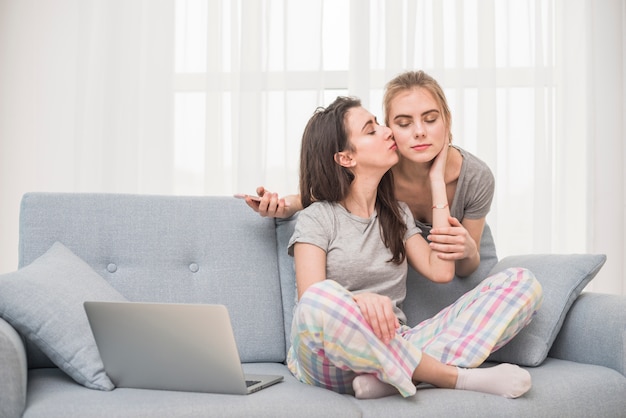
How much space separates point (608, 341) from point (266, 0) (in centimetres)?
247

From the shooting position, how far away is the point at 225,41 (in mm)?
3672

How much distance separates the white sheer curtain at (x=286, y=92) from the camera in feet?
11.8

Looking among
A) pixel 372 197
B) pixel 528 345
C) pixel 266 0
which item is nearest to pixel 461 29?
pixel 266 0

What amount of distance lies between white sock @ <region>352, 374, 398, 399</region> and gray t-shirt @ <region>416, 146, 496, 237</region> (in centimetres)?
73

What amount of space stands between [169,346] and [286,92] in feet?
7.44

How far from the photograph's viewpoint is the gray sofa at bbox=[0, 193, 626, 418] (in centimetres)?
147

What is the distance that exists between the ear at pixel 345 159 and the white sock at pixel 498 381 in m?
0.68

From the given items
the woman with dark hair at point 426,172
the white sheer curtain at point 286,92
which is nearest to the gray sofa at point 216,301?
the woman with dark hair at point 426,172

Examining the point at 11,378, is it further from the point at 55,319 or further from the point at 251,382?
the point at 251,382

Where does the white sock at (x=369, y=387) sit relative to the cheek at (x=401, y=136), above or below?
below

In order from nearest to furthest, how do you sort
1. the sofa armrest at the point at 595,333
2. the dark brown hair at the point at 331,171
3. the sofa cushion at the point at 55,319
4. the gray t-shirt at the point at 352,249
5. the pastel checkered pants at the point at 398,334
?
the pastel checkered pants at the point at 398,334, the sofa cushion at the point at 55,319, the sofa armrest at the point at 595,333, the gray t-shirt at the point at 352,249, the dark brown hair at the point at 331,171

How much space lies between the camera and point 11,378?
4.59ft

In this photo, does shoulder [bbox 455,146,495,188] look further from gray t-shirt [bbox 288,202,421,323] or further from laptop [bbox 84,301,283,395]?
laptop [bbox 84,301,283,395]

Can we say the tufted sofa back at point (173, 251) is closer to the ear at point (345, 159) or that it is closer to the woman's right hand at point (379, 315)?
the ear at point (345, 159)
